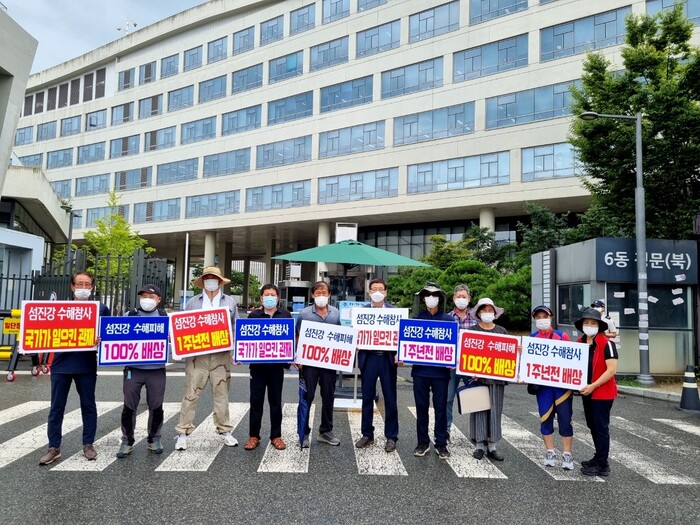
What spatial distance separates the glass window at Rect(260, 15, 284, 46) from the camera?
142 ft

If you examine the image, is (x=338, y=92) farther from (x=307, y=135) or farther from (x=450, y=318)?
(x=450, y=318)

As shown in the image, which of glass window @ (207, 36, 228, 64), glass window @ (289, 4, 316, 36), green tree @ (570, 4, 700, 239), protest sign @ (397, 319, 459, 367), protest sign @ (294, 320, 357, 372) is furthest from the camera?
glass window @ (207, 36, 228, 64)

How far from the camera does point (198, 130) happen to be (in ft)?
156

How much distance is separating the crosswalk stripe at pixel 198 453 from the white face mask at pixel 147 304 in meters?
1.76

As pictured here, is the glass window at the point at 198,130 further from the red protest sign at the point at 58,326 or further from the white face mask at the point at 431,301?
the white face mask at the point at 431,301

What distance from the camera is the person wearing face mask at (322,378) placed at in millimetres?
7121

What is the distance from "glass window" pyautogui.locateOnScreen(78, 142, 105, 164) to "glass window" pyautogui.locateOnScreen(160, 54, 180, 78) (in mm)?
10024

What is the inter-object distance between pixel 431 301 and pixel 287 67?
3917 cm

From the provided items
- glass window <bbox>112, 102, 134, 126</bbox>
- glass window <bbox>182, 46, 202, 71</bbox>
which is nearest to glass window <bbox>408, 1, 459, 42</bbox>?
glass window <bbox>182, 46, 202, 71</bbox>

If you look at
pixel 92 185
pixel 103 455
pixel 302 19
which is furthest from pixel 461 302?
pixel 92 185

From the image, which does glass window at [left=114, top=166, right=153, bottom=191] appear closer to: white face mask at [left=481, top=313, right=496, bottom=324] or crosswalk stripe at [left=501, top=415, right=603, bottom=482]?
crosswalk stripe at [left=501, top=415, right=603, bottom=482]

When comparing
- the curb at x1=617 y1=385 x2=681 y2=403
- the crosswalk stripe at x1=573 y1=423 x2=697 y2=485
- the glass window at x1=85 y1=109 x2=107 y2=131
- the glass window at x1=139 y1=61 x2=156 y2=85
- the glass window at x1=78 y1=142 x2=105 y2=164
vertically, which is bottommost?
the curb at x1=617 y1=385 x2=681 y2=403

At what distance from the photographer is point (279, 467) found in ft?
19.8

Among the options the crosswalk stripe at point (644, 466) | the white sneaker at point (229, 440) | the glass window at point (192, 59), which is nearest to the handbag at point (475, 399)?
the crosswalk stripe at point (644, 466)
